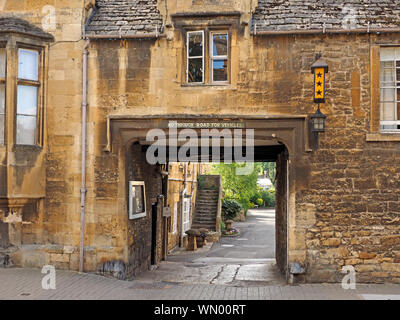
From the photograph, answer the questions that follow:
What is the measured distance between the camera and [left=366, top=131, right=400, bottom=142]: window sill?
11.1 metres

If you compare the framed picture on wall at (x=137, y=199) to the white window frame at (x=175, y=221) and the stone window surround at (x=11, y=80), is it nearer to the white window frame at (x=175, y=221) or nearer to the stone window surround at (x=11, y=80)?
the stone window surround at (x=11, y=80)

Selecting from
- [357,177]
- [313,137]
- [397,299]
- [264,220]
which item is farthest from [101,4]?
[264,220]

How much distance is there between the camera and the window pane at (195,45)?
11797 millimetres

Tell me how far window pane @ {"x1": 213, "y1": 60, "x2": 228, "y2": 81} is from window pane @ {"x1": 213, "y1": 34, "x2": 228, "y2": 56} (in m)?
0.22

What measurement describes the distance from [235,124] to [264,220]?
2802 centimetres

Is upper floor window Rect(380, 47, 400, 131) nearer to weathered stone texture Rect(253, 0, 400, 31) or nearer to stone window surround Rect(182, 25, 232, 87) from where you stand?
weathered stone texture Rect(253, 0, 400, 31)

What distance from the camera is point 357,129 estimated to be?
→ 1119 cm

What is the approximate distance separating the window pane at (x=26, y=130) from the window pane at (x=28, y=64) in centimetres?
100

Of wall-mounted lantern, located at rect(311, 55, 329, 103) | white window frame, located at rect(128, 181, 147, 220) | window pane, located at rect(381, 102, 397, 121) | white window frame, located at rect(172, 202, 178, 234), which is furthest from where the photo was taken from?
white window frame, located at rect(172, 202, 178, 234)

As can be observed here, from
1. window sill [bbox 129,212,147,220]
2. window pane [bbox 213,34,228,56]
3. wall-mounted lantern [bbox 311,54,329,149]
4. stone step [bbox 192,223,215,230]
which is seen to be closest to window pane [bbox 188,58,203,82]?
window pane [bbox 213,34,228,56]

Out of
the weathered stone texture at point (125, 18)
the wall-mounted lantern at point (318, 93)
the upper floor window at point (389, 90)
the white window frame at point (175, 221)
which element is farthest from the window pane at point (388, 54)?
the white window frame at point (175, 221)

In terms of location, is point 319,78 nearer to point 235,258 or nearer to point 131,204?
point 131,204

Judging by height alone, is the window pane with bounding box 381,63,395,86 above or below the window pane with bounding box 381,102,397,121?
above
